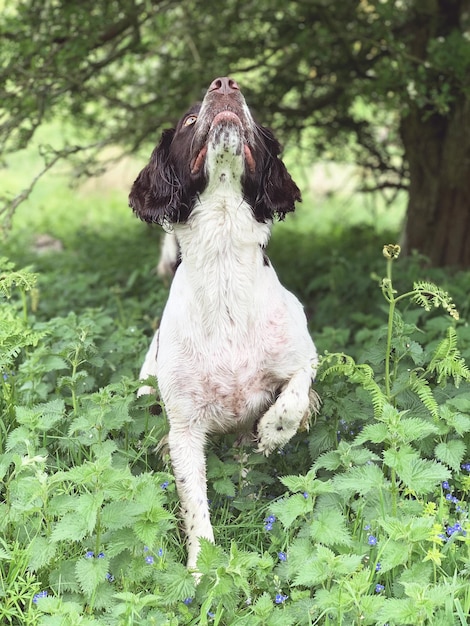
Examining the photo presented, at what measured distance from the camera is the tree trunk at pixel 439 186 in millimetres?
5762

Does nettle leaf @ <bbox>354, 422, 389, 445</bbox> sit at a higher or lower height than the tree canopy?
lower

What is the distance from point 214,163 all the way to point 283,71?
12.1 feet

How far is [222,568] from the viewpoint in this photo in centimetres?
231

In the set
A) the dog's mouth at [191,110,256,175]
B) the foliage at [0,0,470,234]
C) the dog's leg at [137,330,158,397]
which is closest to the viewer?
the dog's mouth at [191,110,256,175]

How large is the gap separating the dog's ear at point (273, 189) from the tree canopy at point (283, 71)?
187 cm

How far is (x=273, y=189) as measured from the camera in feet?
10.2

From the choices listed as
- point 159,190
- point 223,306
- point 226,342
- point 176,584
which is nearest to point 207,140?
point 159,190

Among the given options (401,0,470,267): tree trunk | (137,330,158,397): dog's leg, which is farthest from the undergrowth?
(401,0,470,267): tree trunk

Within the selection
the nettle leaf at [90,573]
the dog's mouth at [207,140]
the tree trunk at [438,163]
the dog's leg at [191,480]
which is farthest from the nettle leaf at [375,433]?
the tree trunk at [438,163]

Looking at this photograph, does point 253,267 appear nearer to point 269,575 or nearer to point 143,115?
point 269,575

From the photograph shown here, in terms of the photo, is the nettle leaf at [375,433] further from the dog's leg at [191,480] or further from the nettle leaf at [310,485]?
the dog's leg at [191,480]

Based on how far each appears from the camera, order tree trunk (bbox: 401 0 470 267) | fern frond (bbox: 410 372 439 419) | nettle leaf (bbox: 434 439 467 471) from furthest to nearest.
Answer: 1. tree trunk (bbox: 401 0 470 267)
2. fern frond (bbox: 410 372 439 419)
3. nettle leaf (bbox: 434 439 467 471)

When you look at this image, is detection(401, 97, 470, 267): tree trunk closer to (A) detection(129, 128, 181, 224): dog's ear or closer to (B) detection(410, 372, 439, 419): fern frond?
(A) detection(129, 128, 181, 224): dog's ear

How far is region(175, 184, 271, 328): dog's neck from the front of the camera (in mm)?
2992
